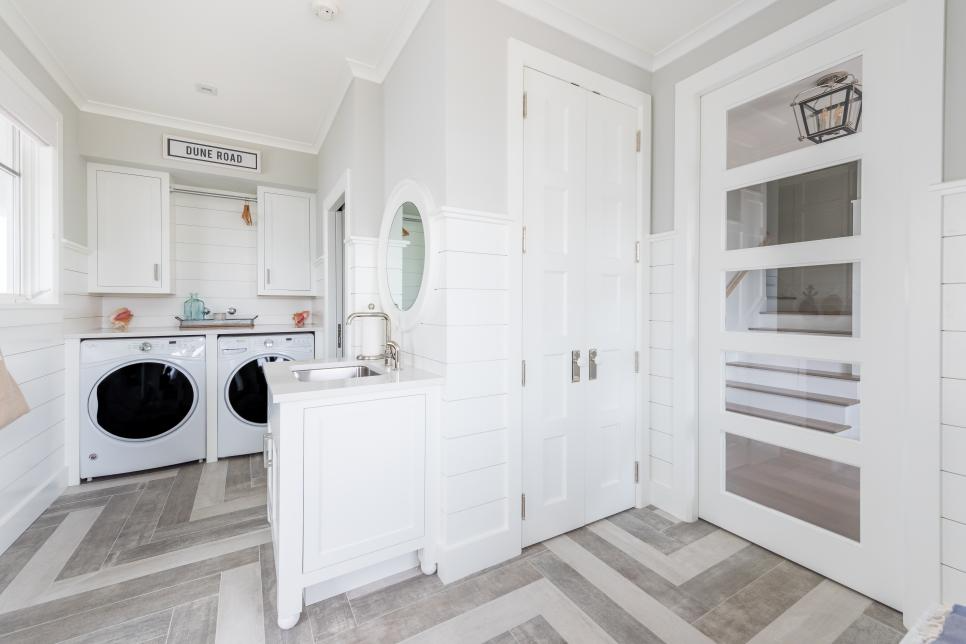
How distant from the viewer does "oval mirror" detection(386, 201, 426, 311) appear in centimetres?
198

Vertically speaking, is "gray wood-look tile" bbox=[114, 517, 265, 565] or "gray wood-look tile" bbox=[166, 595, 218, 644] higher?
"gray wood-look tile" bbox=[114, 517, 265, 565]

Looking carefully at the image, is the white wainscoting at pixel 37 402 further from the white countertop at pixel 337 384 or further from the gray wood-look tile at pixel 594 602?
the gray wood-look tile at pixel 594 602

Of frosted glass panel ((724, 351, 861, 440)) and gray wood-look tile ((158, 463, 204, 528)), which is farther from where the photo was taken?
gray wood-look tile ((158, 463, 204, 528))

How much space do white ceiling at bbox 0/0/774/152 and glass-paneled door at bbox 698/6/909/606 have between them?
0.47 metres

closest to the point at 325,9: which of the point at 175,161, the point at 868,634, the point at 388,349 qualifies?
the point at 388,349

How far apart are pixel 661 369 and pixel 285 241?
10.3ft

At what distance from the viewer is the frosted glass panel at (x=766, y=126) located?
5.99ft

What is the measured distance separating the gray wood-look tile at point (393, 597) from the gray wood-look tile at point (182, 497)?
1.29 meters

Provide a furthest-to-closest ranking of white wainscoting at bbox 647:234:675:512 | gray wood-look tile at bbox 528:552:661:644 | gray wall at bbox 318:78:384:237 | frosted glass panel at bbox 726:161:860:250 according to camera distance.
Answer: gray wall at bbox 318:78:384:237, white wainscoting at bbox 647:234:675:512, frosted glass panel at bbox 726:161:860:250, gray wood-look tile at bbox 528:552:661:644

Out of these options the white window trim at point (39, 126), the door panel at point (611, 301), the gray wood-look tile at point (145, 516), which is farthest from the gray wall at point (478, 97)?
the gray wood-look tile at point (145, 516)

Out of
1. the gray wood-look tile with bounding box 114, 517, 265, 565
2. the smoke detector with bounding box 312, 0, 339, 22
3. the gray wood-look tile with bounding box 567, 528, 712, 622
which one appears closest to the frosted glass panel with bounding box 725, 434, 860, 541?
Result: the gray wood-look tile with bounding box 567, 528, 712, 622

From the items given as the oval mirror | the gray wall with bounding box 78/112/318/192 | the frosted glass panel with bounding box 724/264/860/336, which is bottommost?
the frosted glass panel with bounding box 724/264/860/336

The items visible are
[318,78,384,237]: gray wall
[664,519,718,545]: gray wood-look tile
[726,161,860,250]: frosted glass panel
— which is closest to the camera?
[726,161,860,250]: frosted glass panel

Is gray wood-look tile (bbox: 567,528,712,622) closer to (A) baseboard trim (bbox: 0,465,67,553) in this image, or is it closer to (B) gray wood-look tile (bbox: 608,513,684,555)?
(B) gray wood-look tile (bbox: 608,513,684,555)
